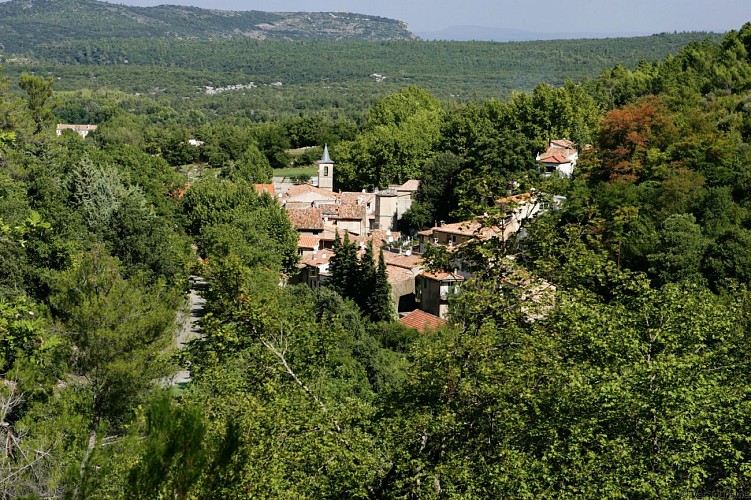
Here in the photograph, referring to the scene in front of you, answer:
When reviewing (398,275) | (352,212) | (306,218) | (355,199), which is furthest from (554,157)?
(398,275)

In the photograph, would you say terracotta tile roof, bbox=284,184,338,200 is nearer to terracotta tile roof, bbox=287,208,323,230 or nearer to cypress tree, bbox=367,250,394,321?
terracotta tile roof, bbox=287,208,323,230

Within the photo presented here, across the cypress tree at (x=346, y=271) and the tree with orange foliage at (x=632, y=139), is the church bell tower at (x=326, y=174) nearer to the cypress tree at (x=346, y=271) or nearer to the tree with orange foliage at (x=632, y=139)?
the cypress tree at (x=346, y=271)

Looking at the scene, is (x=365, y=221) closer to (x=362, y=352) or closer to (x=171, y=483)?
(x=362, y=352)

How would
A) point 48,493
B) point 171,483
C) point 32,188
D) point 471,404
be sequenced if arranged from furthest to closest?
point 32,188 → point 48,493 → point 471,404 → point 171,483

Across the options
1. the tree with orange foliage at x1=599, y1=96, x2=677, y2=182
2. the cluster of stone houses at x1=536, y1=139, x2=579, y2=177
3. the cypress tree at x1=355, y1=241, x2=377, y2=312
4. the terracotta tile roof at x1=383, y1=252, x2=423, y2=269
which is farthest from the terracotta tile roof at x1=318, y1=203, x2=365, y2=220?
the tree with orange foliage at x1=599, y1=96, x2=677, y2=182

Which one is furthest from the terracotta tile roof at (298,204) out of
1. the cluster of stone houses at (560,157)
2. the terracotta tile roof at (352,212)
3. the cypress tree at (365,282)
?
the cypress tree at (365,282)

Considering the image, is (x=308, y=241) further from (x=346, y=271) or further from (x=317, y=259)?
(x=346, y=271)

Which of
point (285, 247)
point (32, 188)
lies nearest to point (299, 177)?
point (285, 247)
